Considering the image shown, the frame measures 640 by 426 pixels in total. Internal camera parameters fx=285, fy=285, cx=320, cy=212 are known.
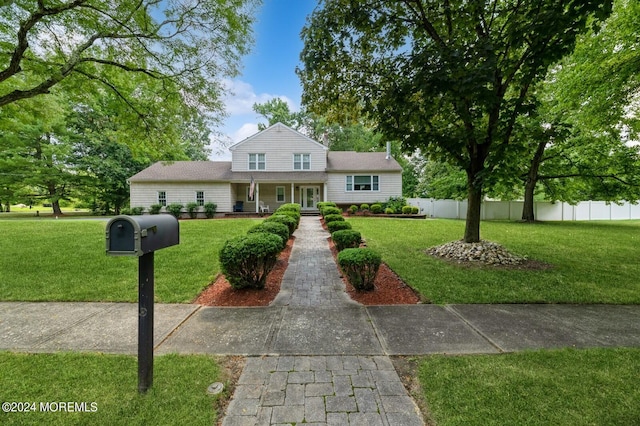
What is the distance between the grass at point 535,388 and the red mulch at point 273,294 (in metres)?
1.80

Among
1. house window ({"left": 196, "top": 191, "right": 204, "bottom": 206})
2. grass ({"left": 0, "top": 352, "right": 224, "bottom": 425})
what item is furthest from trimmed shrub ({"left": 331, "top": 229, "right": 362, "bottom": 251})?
house window ({"left": 196, "top": 191, "right": 204, "bottom": 206})

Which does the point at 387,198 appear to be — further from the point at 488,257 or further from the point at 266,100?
the point at 266,100

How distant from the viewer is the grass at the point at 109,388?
204 cm

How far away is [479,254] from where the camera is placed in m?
7.13

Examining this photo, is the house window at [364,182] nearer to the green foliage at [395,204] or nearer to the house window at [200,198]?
the green foliage at [395,204]

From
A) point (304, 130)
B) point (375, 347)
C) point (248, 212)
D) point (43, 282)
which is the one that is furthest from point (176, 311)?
point (304, 130)

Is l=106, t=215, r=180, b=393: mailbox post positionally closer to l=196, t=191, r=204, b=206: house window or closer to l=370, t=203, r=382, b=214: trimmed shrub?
l=370, t=203, r=382, b=214: trimmed shrub

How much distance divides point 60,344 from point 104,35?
8442 mm

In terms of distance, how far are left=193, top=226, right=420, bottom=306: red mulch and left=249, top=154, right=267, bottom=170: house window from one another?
58.4ft

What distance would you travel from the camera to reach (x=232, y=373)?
261cm

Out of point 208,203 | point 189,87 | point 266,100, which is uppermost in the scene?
point 266,100

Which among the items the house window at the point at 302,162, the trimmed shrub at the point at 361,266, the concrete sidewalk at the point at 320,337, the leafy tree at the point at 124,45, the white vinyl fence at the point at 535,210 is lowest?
the concrete sidewalk at the point at 320,337

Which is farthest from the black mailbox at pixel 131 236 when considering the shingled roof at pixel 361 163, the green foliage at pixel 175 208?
the green foliage at pixel 175 208

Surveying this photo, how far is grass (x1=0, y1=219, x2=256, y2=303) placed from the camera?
478 cm
